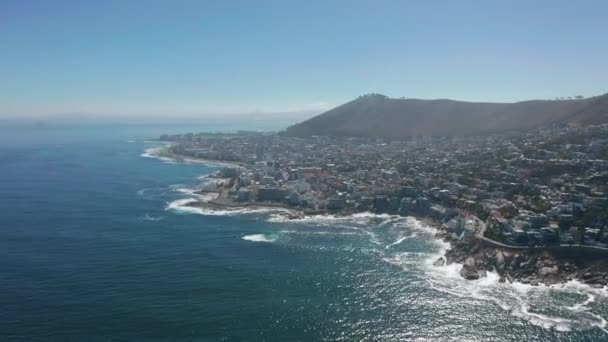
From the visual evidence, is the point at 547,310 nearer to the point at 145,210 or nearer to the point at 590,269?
the point at 590,269

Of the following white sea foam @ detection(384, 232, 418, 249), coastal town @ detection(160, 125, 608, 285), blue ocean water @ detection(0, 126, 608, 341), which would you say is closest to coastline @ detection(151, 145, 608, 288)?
coastal town @ detection(160, 125, 608, 285)

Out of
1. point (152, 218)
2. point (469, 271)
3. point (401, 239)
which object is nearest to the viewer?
point (469, 271)

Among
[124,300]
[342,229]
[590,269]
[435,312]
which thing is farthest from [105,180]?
→ [590,269]

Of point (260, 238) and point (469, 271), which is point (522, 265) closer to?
point (469, 271)

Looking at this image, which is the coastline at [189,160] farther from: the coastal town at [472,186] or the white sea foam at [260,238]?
the white sea foam at [260,238]

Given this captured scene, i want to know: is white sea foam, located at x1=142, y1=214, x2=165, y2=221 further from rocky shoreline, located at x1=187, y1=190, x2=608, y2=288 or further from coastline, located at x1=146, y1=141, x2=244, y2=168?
coastline, located at x1=146, y1=141, x2=244, y2=168

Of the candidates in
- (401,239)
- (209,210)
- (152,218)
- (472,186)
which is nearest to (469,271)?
(401,239)
